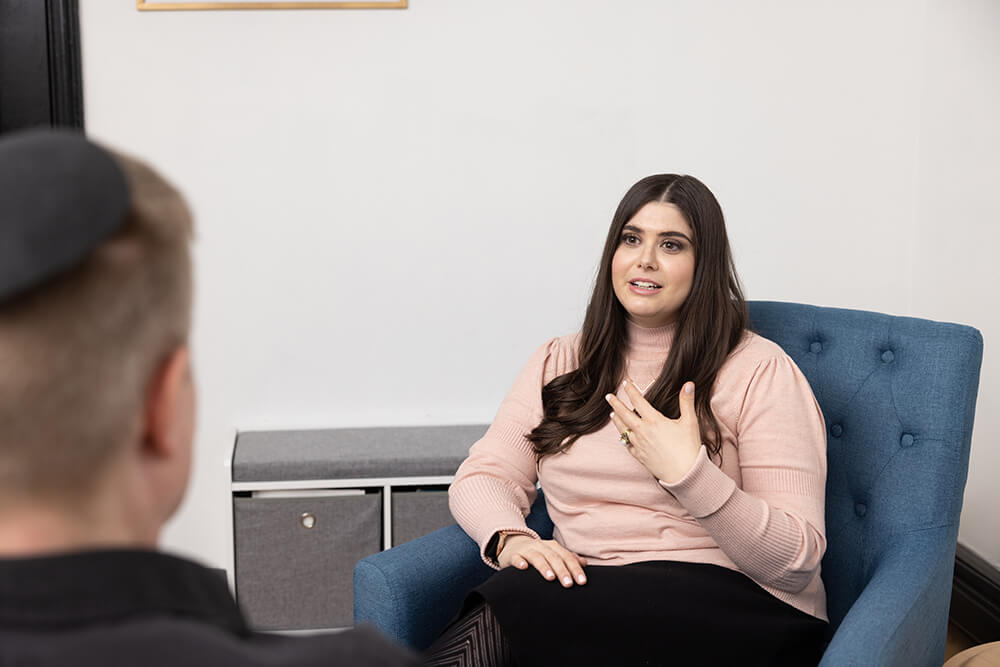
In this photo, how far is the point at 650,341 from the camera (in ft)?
6.48

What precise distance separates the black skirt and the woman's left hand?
0.18 meters

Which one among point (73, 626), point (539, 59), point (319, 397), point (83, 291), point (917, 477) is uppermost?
point (539, 59)

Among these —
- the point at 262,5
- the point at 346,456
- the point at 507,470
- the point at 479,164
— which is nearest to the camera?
the point at 507,470

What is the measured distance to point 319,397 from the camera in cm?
292

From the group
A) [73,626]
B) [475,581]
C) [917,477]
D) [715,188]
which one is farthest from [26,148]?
[715,188]

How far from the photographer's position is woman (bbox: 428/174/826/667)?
158 centimetres

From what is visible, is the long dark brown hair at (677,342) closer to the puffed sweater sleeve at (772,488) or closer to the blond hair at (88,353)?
the puffed sweater sleeve at (772,488)

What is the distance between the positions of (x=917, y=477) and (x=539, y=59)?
1.63 m

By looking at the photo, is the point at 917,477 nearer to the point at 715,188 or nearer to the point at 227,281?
the point at 715,188

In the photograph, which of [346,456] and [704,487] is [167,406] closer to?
[704,487]

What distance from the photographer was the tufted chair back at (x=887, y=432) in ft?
5.69

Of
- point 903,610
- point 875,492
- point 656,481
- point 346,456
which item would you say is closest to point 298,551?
point 346,456

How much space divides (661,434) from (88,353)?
1231mm

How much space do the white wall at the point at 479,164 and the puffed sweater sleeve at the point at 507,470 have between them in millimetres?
895
